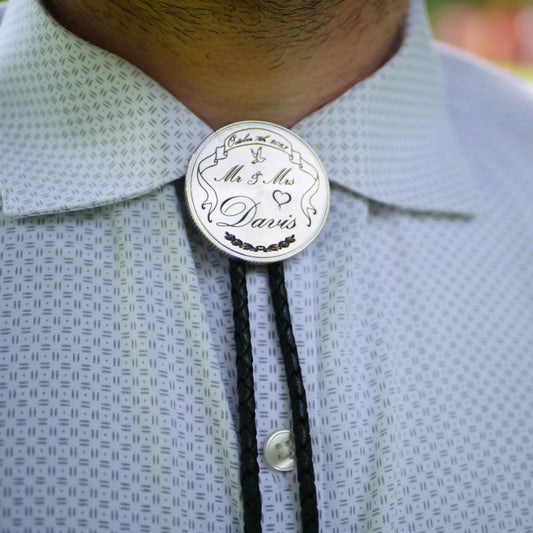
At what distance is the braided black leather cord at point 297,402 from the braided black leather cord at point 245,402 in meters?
0.04

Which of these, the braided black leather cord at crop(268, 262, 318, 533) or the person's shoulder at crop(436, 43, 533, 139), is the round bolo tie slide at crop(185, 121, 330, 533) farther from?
the person's shoulder at crop(436, 43, 533, 139)

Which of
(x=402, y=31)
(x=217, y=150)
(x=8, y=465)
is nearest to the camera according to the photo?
(x=8, y=465)

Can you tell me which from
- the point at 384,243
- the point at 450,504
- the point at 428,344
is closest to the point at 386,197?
the point at 384,243

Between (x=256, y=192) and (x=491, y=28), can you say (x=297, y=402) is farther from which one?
(x=491, y=28)

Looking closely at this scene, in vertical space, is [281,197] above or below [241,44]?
below

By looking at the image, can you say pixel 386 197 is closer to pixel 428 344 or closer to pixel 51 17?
pixel 428 344

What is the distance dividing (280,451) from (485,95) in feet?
2.77

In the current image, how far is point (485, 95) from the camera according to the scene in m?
1.16

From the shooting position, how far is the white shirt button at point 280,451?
25.9 inches

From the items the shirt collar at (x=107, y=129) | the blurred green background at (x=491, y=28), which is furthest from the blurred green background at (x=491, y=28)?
the shirt collar at (x=107, y=129)

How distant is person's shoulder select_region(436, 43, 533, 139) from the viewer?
1.11 metres

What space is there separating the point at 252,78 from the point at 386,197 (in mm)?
244

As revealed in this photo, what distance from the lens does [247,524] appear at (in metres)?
0.63

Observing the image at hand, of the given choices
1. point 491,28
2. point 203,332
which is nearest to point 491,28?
point 491,28
